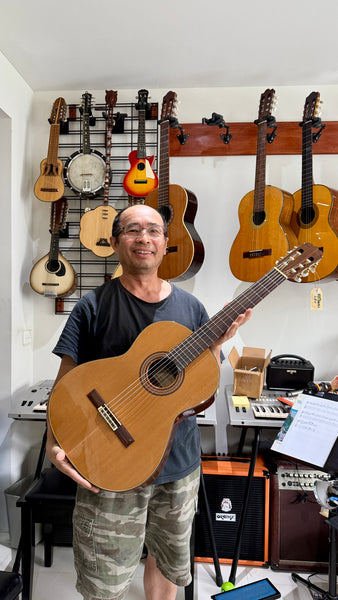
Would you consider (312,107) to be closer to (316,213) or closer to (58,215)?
(316,213)

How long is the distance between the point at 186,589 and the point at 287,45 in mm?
2904

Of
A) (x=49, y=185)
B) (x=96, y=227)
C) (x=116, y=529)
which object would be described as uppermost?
(x=49, y=185)

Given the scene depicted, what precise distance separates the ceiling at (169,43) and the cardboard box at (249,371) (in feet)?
5.65

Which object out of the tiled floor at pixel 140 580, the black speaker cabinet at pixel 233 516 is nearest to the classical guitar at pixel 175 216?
the black speaker cabinet at pixel 233 516

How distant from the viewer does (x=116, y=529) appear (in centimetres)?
125

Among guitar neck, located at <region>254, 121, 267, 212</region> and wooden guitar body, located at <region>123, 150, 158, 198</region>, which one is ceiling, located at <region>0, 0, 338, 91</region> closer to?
guitar neck, located at <region>254, 121, 267, 212</region>

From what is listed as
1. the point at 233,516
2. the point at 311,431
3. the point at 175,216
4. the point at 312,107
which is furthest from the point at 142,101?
the point at 233,516

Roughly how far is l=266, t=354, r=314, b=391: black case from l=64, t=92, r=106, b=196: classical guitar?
160 centimetres

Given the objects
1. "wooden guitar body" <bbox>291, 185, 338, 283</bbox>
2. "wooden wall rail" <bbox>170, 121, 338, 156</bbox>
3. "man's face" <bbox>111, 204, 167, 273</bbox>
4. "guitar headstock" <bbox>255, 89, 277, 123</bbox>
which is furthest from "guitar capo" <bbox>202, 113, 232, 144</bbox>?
"man's face" <bbox>111, 204, 167, 273</bbox>

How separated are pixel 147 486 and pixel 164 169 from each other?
176cm

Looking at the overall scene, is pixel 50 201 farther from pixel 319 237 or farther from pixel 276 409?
pixel 276 409

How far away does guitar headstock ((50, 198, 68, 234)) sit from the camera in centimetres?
249

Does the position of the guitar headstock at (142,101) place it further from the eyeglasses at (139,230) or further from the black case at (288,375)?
the black case at (288,375)

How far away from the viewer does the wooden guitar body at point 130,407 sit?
117 cm
